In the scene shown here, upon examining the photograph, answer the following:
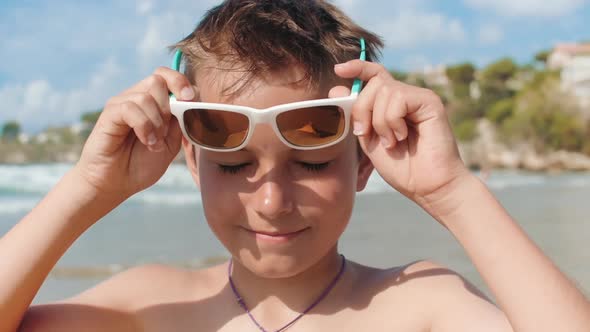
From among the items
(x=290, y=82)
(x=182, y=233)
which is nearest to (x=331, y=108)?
(x=290, y=82)

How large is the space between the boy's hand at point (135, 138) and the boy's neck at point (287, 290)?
0.54m

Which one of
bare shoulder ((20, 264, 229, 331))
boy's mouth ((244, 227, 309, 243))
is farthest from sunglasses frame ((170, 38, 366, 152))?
bare shoulder ((20, 264, 229, 331))

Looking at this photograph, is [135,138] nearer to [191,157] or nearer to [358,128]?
[191,157]

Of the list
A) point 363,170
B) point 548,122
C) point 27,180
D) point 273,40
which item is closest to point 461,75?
point 548,122

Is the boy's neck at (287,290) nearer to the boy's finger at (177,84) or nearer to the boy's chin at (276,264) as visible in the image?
the boy's chin at (276,264)

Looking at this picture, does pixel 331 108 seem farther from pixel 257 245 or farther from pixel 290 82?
pixel 257 245

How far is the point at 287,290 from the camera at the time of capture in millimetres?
2191

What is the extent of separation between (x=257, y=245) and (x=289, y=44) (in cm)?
62

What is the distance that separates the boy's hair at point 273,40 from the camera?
191 centimetres

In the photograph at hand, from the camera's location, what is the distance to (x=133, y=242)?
274 inches

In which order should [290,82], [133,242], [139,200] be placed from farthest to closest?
1. [139,200]
2. [133,242]
3. [290,82]

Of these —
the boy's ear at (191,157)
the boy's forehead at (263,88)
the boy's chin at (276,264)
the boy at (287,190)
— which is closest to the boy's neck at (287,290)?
the boy at (287,190)

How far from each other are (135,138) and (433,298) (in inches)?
42.9

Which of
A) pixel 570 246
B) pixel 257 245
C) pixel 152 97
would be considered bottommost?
pixel 570 246
